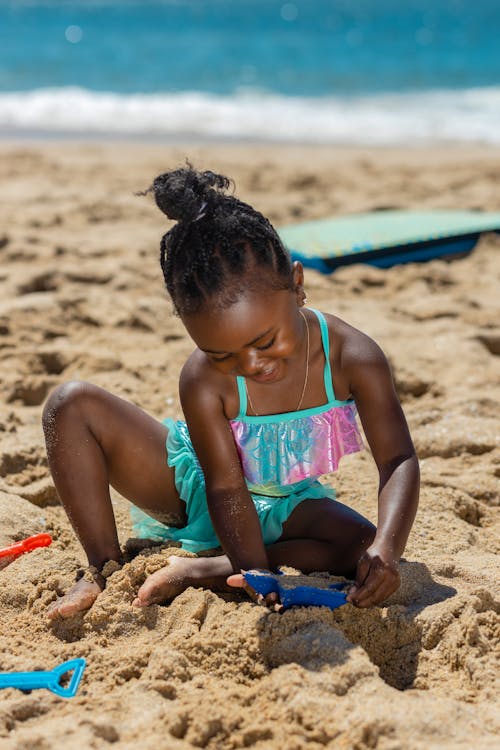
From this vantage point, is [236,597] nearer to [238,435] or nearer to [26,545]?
[238,435]

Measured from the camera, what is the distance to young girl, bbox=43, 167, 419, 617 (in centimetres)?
171

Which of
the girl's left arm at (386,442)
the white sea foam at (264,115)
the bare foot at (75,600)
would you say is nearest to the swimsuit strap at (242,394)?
the girl's left arm at (386,442)

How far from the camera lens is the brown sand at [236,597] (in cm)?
142

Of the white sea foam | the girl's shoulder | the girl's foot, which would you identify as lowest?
the girl's foot

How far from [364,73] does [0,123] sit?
20.8ft

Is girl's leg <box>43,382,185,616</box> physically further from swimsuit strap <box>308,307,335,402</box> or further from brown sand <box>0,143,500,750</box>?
swimsuit strap <box>308,307,335,402</box>

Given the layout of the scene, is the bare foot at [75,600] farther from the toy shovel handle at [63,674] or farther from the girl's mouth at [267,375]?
the girl's mouth at [267,375]

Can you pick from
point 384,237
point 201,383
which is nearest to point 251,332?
point 201,383

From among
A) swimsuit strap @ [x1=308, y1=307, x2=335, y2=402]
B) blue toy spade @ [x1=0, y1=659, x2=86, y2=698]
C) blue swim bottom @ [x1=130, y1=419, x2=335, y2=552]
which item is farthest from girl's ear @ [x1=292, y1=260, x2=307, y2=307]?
blue toy spade @ [x1=0, y1=659, x2=86, y2=698]

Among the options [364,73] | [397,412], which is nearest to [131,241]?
[397,412]

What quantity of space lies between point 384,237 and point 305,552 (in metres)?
2.73

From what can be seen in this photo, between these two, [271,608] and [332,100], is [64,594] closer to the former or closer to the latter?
[271,608]

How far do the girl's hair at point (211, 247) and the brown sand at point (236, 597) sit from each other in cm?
64

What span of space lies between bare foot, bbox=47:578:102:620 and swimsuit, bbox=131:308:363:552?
311 millimetres
